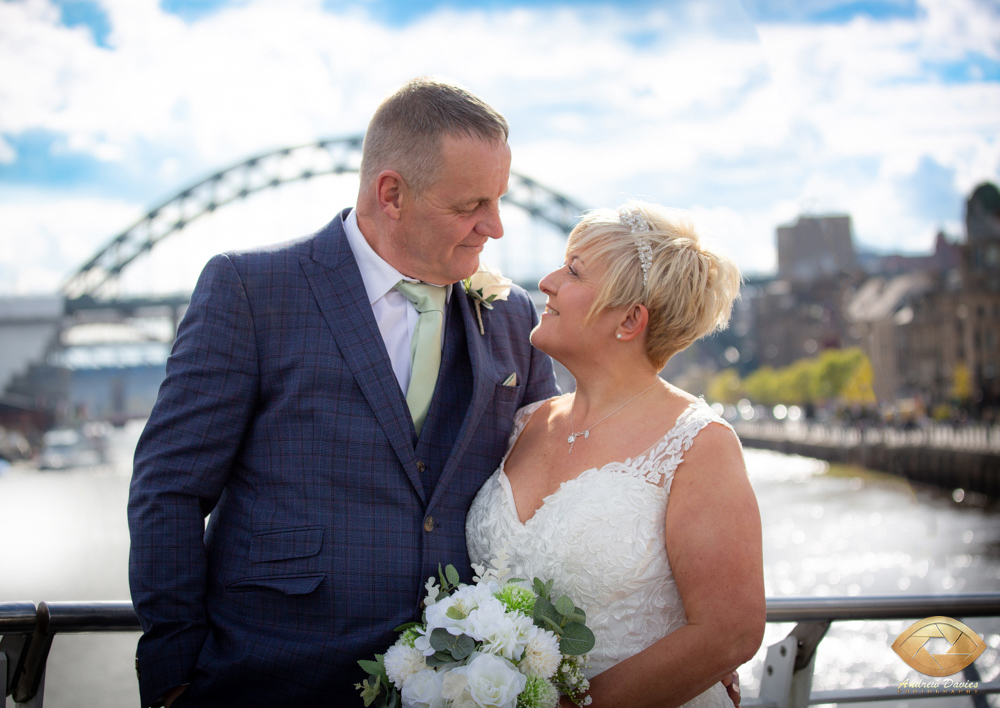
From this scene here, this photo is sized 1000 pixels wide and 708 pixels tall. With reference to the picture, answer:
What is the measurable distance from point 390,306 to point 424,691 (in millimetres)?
1170

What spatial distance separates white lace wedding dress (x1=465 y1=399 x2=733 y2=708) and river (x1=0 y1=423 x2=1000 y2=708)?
623cm

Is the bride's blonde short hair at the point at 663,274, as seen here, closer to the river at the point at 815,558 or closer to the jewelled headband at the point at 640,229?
the jewelled headband at the point at 640,229

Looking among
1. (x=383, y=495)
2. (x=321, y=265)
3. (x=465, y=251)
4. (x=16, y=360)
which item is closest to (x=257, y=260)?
(x=321, y=265)

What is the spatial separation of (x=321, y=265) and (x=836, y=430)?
51643 millimetres

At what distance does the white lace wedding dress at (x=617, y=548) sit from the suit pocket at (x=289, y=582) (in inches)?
20.4

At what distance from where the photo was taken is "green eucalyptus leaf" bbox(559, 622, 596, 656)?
6.60 feet

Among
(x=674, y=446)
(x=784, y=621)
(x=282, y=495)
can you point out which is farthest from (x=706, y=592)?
(x=282, y=495)

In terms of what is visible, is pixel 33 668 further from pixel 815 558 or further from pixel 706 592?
pixel 815 558

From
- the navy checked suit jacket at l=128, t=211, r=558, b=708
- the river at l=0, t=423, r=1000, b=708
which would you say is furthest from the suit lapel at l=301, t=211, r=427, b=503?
the river at l=0, t=423, r=1000, b=708

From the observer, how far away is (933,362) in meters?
58.3

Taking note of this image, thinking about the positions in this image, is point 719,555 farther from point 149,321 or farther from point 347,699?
point 149,321

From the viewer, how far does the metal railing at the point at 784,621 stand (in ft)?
7.33

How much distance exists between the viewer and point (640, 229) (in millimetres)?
2570

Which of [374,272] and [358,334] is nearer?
[358,334]
